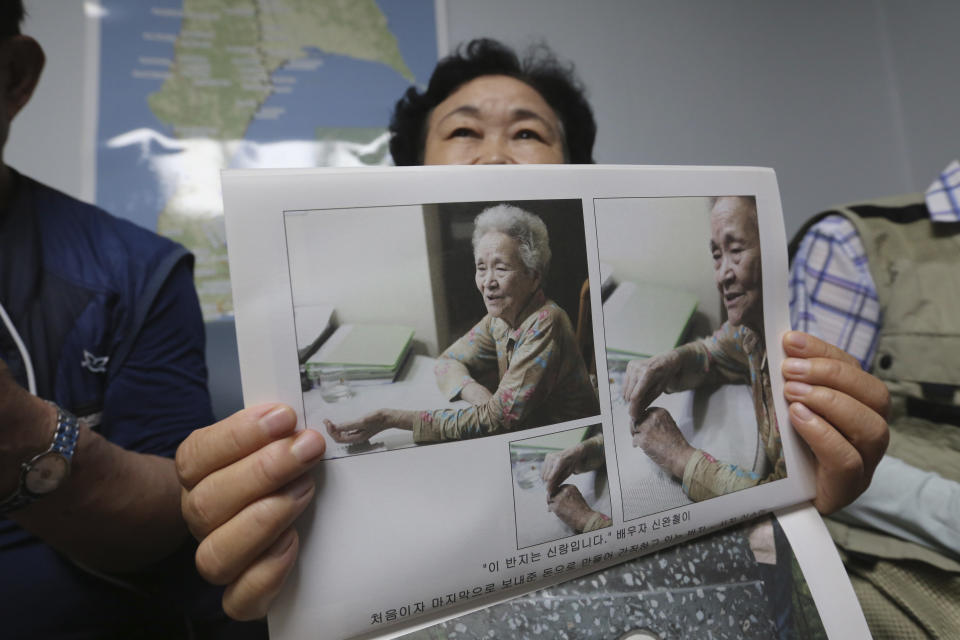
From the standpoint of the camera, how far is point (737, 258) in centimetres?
38

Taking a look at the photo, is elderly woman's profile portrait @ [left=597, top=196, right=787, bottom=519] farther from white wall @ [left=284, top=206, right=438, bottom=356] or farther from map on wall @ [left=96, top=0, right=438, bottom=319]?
map on wall @ [left=96, top=0, right=438, bottom=319]

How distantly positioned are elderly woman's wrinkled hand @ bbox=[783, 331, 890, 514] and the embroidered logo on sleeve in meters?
0.60

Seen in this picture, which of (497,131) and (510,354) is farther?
(497,131)

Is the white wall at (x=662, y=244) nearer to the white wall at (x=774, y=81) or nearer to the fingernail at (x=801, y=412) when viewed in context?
the fingernail at (x=801, y=412)

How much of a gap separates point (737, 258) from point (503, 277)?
19cm

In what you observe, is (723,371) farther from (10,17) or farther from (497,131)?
(10,17)

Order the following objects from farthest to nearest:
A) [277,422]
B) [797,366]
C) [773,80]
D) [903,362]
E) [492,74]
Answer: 1. [773,80]
2. [492,74]
3. [903,362]
4. [797,366]
5. [277,422]

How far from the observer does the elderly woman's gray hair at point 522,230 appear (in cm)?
32

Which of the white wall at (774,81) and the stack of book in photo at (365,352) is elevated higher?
the white wall at (774,81)

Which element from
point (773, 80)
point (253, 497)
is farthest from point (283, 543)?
point (773, 80)

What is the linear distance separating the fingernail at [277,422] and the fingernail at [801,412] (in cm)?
37

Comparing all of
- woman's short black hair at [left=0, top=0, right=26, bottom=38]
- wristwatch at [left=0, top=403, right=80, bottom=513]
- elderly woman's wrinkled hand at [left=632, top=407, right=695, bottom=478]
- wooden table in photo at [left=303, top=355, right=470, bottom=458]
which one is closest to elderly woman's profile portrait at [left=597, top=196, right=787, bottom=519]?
elderly woman's wrinkled hand at [left=632, top=407, right=695, bottom=478]

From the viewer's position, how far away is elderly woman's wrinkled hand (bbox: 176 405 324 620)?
0.28 meters

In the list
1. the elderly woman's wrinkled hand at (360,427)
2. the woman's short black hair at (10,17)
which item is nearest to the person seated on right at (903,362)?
the elderly woman's wrinkled hand at (360,427)
